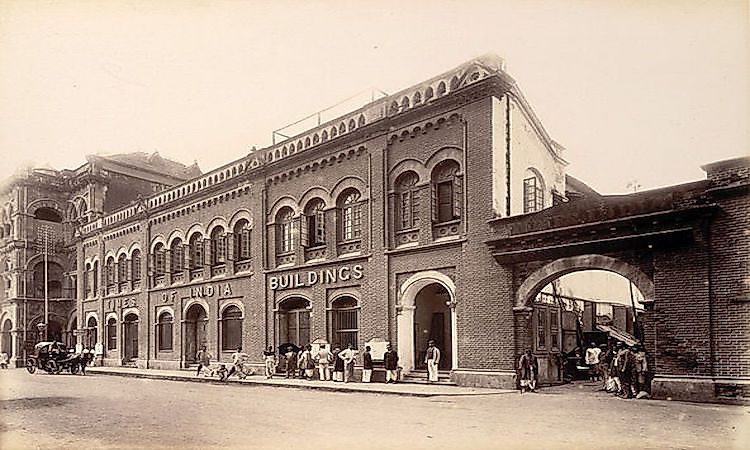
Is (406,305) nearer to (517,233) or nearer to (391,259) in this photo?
(391,259)

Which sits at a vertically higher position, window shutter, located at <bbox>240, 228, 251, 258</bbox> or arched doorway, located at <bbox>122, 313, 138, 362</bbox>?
window shutter, located at <bbox>240, 228, 251, 258</bbox>

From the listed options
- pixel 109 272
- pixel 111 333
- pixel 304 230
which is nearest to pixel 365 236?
pixel 304 230

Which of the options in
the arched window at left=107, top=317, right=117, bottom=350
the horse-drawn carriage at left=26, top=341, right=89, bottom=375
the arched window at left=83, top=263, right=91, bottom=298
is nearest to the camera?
the horse-drawn carriage at left=26, top=341, right=89, bottom=375

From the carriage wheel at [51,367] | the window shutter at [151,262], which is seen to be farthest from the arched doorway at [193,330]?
the carriage wheel at [51,367]

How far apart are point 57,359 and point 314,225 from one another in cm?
1307

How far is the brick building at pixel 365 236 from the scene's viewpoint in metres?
17.3

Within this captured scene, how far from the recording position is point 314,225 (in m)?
22.6

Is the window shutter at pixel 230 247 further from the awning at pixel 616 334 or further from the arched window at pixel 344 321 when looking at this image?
the awning at pixel 616 334

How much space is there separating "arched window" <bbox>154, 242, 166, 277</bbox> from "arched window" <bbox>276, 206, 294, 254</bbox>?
8.44m

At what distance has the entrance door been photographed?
19.8m

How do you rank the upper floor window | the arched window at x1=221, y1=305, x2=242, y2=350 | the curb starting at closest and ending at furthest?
the curb → the arched window at x1=221, y1=305, x2=242, y2=350 → the upper floor window

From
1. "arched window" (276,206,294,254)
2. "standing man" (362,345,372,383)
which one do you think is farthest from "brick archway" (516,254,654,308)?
"arched window" (276,206,294,254)

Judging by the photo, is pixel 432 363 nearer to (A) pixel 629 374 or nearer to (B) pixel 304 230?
(A) pixel 629 374

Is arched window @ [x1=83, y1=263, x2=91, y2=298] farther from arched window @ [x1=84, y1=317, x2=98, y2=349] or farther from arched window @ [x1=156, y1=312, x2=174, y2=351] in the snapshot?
arched window @ [x1=156, y1=312, x2=174, y2=351]
